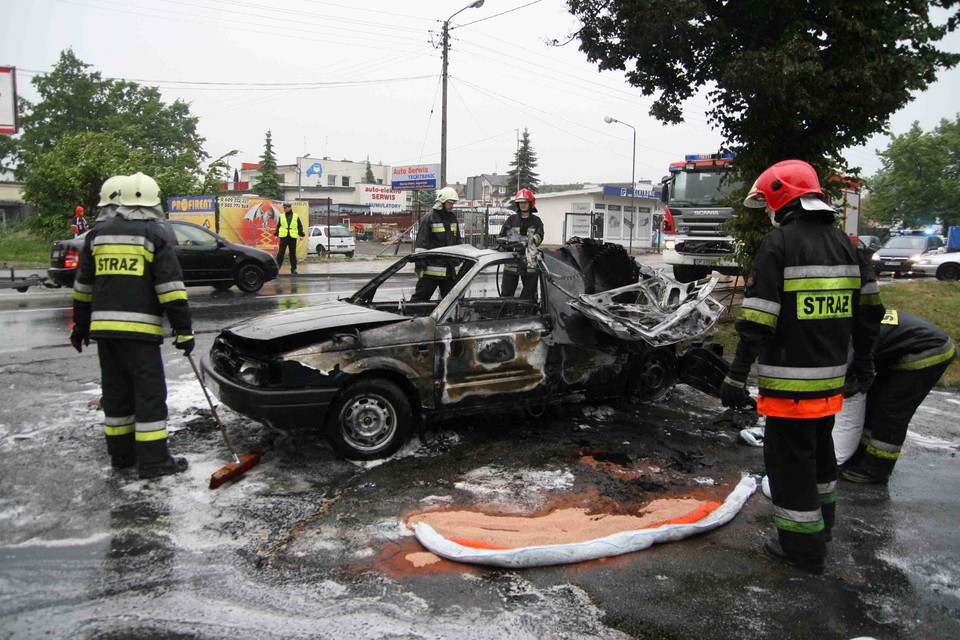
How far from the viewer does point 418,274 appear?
20.8ft

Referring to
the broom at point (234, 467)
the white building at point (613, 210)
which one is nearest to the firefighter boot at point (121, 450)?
the broom at point (234, 467)

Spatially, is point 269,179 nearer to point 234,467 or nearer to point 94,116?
point 94,116

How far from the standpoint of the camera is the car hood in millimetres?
4695

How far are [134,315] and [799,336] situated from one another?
384 centimetres

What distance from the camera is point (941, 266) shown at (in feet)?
70.7

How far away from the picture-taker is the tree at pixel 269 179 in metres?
60.3

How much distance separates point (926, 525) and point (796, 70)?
15.4 feet

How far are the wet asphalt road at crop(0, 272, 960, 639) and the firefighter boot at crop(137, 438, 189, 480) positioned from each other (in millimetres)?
91

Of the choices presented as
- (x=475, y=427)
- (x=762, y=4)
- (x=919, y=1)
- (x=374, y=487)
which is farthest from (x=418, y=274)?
(x=919, y=1)

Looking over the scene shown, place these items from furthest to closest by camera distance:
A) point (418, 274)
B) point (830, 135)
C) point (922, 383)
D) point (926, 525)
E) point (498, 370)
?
1. point (830, 135)
2. point (418, 274)
3. point (498, 370)
4. point (922, 383)
5. point (926, 525)

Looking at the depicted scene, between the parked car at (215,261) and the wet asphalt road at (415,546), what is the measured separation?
781 cm

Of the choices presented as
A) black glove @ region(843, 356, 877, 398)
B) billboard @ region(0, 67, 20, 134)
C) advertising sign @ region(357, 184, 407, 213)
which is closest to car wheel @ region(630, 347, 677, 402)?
black glove @ region(843, 356, 877, 398)

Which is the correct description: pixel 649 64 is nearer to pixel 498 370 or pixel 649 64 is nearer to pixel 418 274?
pixel 418 274

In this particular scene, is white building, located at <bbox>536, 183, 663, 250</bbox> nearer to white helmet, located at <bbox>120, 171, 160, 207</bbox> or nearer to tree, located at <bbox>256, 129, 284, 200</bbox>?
tree, located at <bbox>256, 129, 284, 200</bbox>
